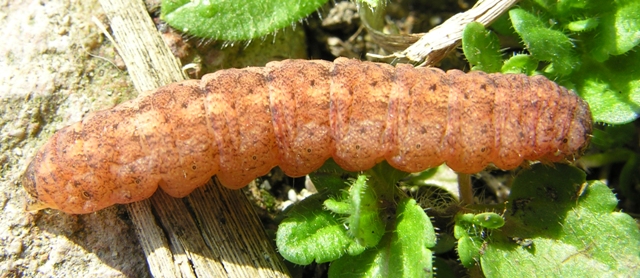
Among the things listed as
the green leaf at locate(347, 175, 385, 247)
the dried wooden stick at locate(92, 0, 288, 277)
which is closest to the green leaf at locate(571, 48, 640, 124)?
the green leaf at locate(347, 175, 385, 247)

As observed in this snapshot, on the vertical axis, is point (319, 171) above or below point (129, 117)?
below

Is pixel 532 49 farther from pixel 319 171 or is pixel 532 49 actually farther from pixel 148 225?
pixel 148 225

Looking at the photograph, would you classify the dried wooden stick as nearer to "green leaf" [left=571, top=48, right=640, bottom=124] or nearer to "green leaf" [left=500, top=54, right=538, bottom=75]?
"green leaf" [left=500, top=54, right=538, bottom=75]

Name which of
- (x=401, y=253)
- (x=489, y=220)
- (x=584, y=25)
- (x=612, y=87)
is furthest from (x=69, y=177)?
(x=612, y=87)

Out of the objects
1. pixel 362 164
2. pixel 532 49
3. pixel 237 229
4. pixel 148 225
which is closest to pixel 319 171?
pixel 362 164

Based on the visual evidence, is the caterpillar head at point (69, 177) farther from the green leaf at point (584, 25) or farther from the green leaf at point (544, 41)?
the green leaf at point (584, 25)

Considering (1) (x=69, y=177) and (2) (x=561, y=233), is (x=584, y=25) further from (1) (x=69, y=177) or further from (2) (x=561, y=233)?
(1) (x=69, y=177)

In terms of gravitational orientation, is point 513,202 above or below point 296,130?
below
